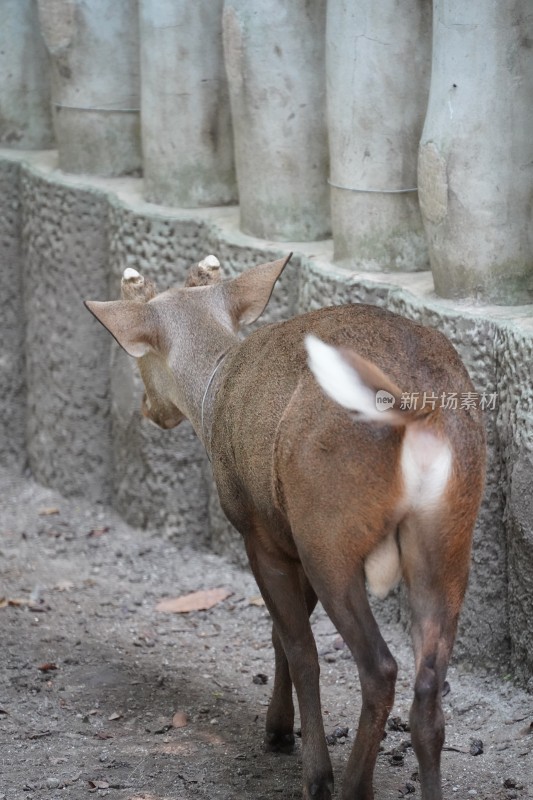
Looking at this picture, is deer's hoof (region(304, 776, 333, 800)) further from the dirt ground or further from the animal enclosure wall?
the animal enclosure wall

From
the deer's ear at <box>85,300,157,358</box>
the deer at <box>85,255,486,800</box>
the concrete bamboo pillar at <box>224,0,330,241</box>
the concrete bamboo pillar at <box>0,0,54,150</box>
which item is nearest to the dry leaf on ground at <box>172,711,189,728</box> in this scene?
the deer at <box>85,255,486,800</box>

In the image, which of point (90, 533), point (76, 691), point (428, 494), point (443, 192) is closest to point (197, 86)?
point (443, 192)

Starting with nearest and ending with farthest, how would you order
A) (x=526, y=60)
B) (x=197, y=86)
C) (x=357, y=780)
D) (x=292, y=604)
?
(x=357, y=780)
(x=292, y=604)
(x=526, y=60)
(x=197, y=86)

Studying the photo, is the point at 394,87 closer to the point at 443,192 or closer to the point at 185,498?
the point at 443,192

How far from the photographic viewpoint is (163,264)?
18.0 feet

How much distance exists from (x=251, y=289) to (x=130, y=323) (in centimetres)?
45

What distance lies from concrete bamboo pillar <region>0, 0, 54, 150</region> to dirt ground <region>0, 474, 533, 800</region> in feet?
6.93

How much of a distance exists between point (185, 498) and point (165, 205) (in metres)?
1.35

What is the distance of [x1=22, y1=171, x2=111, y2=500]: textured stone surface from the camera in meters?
5.93

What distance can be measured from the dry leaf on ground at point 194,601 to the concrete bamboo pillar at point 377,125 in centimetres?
159

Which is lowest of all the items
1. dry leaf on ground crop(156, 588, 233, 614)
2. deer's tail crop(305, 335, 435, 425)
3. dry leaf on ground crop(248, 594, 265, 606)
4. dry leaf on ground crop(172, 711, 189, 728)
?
dry leaf on ground crop(156, 588, 233, 614)

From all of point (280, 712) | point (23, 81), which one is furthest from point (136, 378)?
point (280, 712)

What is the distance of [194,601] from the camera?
536cm

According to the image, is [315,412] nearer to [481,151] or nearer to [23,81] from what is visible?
[481,151]
